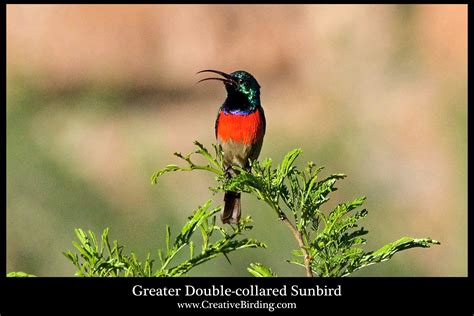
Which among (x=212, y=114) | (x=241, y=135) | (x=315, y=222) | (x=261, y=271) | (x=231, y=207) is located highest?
(x=212, y=114)

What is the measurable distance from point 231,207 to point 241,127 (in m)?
0.61

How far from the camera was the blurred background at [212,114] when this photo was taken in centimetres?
844

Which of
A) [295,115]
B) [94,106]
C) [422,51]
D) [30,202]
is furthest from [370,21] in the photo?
[30,202]

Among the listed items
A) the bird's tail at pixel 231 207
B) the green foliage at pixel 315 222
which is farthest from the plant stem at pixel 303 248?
the bird's tail at pixel 231 207

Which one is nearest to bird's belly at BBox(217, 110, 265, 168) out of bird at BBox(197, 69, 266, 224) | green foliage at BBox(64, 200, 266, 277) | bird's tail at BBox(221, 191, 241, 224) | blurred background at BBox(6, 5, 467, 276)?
bird at BBox(197, 69, 266, 224)

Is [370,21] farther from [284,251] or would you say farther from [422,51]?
[284,251]

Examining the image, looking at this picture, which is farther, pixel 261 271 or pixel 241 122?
pixel 241 122

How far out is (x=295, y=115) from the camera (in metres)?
11.3

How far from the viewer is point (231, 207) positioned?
3.21 m

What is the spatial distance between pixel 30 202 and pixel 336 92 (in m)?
5.23

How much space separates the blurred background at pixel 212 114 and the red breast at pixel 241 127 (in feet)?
11.3

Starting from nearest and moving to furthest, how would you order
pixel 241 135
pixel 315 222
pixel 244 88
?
pixel 315 222 → pixel 241 135 → pixel 244 88

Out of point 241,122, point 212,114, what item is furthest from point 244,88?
point 212,114

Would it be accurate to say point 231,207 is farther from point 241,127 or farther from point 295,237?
point 295,237
